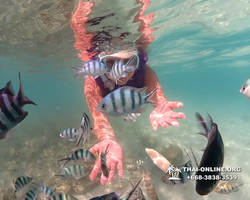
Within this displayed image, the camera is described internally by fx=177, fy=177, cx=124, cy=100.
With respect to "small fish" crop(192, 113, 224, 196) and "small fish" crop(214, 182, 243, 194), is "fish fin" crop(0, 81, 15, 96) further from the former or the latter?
"small fish" crop(214, 182, 243, 194)

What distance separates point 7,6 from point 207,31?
590 inches

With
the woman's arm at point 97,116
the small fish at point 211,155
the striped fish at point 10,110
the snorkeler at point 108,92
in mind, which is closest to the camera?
the small fish at point 211,155

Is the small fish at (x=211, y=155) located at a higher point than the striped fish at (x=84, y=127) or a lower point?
higher

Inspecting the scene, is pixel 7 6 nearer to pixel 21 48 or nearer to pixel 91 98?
pixel 91 98

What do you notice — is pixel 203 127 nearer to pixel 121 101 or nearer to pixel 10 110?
pixel 121 101

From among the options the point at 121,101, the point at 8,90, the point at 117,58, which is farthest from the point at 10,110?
the point at 117,58

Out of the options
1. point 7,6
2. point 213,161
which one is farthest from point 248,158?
point 7,6

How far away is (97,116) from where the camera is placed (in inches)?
238

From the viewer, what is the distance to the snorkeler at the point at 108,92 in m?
3.94

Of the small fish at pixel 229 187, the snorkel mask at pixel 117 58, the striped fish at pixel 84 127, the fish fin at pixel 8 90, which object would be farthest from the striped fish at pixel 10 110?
the small fish at pixel 229 187

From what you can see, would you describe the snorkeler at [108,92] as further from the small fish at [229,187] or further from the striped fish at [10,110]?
the small fish at [229,187]

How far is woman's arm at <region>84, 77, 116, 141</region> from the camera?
5.08 metres

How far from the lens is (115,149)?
14.2 feet

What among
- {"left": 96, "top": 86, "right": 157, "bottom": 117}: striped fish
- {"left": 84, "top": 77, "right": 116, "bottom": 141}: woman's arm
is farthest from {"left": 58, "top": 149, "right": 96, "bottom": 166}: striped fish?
{"left": 96, "top": 86, "right": 157, "bottom": 117}: striped fish
